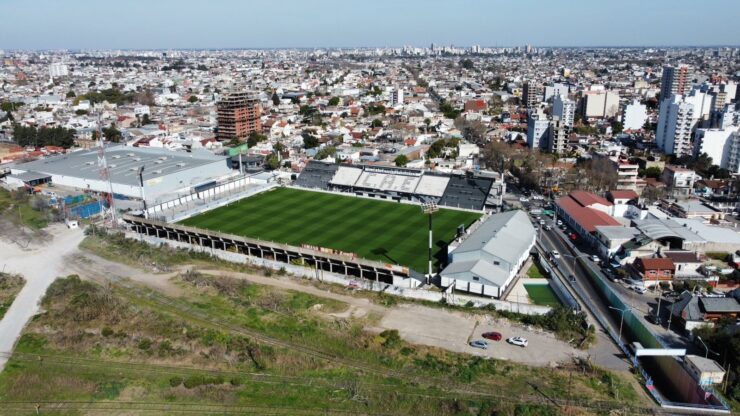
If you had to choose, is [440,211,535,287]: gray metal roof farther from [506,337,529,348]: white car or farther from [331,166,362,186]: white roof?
[331,166,362,186]: white roof

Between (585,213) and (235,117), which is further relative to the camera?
(235,117)

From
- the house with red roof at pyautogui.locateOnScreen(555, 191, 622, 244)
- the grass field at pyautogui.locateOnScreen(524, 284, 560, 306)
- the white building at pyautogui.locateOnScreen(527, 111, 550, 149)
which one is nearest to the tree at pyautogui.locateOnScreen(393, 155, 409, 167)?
the house with red roof at pyautogui.locateOnScreen(555, 191, 622, 244)

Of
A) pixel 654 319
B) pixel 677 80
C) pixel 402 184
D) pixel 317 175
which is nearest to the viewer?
pixel 654 319

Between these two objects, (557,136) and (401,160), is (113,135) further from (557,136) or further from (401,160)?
(557,136)

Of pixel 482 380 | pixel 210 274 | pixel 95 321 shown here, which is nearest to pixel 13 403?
pixel 95 321

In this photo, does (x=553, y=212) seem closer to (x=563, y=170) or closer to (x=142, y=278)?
(x=563, y=170)

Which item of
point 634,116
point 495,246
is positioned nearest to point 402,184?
point 495,246

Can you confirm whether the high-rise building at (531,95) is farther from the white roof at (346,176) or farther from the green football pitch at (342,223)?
the green football pitch at (342,223)

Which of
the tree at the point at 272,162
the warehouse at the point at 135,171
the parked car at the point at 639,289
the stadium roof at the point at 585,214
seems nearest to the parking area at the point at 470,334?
the parked car at the point at 639,289
